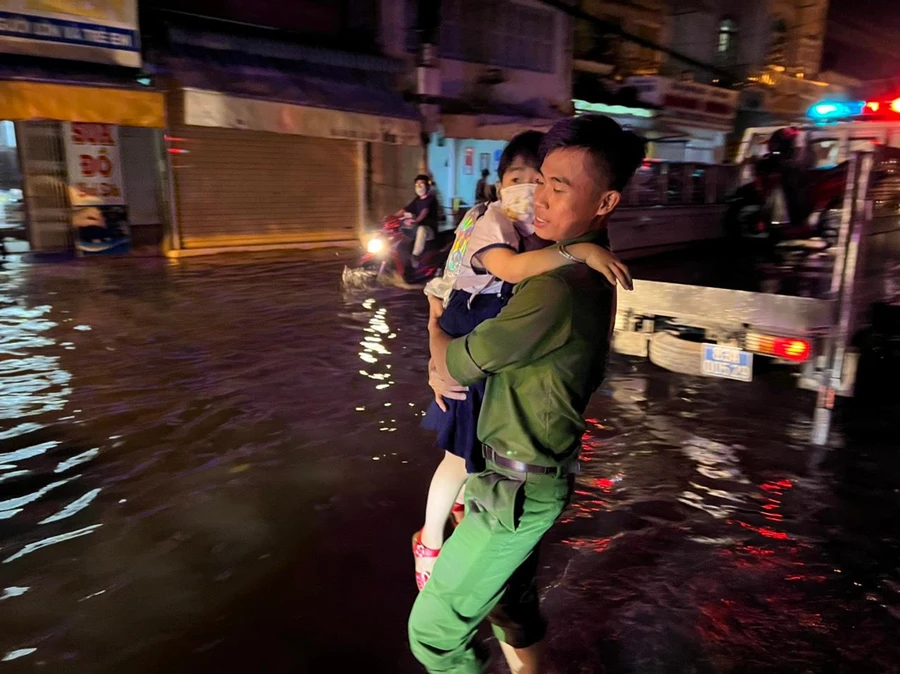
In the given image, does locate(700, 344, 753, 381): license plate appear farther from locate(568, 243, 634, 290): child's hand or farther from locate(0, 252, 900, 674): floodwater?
locate(568, 243, 634, 290): child's hand

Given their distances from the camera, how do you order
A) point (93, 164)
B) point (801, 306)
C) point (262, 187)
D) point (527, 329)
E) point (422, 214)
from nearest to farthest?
point (527, 329), point (801, 306), point (422, 214), point (93, 164), point (262, 187)

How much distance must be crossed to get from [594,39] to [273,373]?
17.8 metres

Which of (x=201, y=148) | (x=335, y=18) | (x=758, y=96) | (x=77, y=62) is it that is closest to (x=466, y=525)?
(x=77, y=62)

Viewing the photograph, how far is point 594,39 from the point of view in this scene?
20.6m

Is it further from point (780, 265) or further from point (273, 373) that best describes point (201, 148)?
point (780, 265)

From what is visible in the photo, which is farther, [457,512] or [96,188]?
[96,188]

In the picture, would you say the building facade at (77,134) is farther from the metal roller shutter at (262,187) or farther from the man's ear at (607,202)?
the man's ear at (607,202)

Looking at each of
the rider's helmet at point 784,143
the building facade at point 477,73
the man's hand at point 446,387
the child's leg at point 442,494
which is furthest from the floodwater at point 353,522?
the building facade at point 477,73

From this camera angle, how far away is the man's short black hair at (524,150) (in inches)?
97.6

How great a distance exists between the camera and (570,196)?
189 centimetres

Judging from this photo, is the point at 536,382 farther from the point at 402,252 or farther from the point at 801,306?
the point at 402,252

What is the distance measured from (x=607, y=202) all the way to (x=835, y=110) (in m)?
9.43

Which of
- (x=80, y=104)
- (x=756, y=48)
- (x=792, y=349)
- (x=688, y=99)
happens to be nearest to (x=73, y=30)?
(x=80, y=104)

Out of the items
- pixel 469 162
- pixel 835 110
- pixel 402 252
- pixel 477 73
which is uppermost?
pixel 477 73
